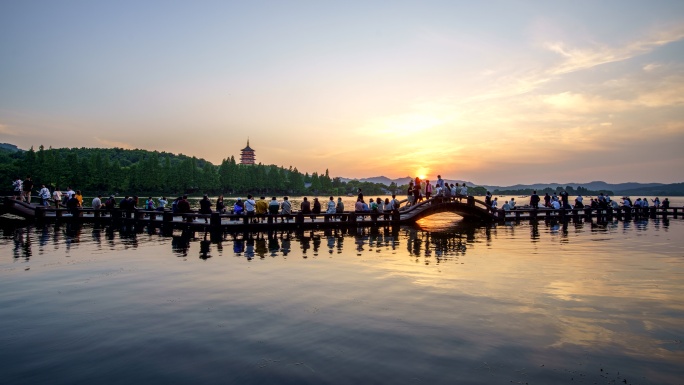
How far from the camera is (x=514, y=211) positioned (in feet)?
131

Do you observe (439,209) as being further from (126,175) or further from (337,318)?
(126,175)

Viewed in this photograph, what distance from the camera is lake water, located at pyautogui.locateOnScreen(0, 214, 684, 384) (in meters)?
6.44

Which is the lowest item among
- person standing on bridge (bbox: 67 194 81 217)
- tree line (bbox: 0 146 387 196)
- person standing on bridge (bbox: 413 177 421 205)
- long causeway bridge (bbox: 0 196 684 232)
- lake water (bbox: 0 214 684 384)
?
lake water (bbox: 0 214 684 384)

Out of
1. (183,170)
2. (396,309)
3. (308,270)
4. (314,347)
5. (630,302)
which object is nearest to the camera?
(314,347)

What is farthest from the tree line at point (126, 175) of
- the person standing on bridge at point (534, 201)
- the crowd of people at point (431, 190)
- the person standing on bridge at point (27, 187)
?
the person standing on bridge at point (534, 201)

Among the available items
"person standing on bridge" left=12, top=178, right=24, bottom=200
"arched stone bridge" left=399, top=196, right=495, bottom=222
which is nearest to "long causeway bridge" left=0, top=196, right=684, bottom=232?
"arched stone bridge" left=399, top=196, right=495, bottom=222

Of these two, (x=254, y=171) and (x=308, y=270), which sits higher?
(x=254, y=171)

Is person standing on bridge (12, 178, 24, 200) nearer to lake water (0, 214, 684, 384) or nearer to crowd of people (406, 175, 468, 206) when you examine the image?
lake water (0, 214, 684, 384)

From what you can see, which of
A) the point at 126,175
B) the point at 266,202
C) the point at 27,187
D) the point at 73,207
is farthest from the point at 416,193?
the point at 126,175

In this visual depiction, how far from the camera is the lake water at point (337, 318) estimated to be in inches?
254

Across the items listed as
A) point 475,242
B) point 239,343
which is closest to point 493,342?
point 239,343

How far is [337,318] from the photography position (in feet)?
29.5

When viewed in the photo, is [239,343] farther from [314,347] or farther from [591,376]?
[591,376]

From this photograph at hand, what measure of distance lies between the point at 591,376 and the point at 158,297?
31.4 feet
